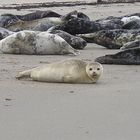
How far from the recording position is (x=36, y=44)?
8070 millimetres

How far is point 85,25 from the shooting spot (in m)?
10.2

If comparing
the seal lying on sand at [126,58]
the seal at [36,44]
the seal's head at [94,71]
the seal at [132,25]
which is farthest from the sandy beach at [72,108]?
the seal at [132,25]

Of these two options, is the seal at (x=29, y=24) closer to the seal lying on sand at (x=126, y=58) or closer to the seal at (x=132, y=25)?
the seal at (x=132, y=25)

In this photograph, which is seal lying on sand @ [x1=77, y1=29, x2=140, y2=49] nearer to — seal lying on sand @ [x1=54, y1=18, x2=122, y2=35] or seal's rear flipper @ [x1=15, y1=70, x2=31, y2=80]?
seal lying on sand @ [x1=54, y1=18, x2=122, y2=35]

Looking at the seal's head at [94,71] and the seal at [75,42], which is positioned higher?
the seal's head at [94,71]

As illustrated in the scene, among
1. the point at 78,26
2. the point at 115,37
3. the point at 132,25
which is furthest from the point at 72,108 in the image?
the point at 132,25

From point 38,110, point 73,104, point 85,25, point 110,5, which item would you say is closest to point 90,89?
point 73,104

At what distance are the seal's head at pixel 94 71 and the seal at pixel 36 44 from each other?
102 inches

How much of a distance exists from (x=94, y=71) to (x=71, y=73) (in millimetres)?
228

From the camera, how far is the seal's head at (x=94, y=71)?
5.36m

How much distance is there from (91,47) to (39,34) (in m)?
1.39

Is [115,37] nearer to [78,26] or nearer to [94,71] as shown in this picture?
[78,26]

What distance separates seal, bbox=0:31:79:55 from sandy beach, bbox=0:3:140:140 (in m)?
1.60

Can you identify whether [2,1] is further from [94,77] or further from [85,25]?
[94,77]
